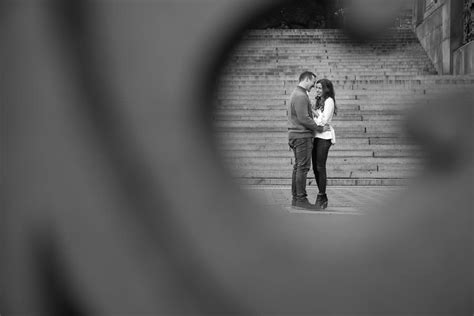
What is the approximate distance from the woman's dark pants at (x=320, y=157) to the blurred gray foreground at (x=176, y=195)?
502cm

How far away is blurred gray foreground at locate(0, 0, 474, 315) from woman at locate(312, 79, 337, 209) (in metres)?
4.30

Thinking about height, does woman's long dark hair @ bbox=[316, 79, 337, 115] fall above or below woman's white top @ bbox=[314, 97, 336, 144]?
above

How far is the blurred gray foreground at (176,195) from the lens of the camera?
0.41 m

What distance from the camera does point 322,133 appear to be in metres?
5.23

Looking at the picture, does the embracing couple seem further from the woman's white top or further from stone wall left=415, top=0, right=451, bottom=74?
stone wall left=415, top=0, right=451, bottom=74

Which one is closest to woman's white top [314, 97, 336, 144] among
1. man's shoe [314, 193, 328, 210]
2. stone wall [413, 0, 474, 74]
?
man's shoe [314, 193, 328, 210]

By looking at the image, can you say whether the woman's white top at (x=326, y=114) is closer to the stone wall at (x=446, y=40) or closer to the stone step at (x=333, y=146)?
the stone step at (x=333, y=146)

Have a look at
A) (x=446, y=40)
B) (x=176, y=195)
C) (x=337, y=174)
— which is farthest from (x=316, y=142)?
(x=446, y=40)

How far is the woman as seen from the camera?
193 inches

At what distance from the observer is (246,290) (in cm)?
43

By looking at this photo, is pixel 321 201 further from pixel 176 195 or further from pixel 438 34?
pixel 438 34

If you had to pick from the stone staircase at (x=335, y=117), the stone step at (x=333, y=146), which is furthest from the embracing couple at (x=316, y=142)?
the stone step at (x=333, y=146)

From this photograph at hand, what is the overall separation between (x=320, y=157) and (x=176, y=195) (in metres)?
5.12

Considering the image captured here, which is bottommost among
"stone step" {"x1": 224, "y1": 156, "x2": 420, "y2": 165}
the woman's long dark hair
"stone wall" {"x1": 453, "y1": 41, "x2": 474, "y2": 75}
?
"stone step" {"x1": 224, "y1": 156, "x2": 420, "y2": 165}
